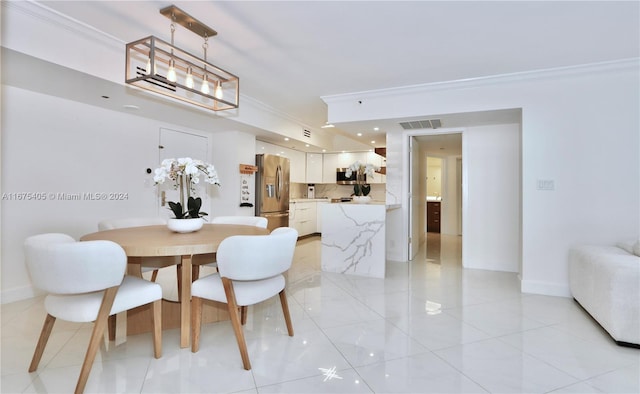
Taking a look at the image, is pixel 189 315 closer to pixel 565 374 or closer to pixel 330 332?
pixel 330 332

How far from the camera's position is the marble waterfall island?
12.8 feet

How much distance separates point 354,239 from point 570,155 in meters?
2.58

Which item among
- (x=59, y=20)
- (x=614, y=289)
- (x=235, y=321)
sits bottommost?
(x=235, y=321)

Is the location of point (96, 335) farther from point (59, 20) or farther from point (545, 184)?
point (545, 184)

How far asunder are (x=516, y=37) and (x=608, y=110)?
4.79 ft

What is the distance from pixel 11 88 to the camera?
2.86m

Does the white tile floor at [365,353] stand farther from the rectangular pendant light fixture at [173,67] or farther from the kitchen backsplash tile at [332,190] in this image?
the kitchen backsplash tile at [332,190]

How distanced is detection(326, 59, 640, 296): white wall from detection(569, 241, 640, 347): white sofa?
0.47 meters

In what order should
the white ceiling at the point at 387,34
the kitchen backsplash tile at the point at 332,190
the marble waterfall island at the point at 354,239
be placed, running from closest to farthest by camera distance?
the white ceiling at the point at 387,34 → the marble waterfall island at the point at 354,239 → the kitchen backsplash tile at the point at 332,190

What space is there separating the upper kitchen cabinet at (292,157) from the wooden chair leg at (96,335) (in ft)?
13.9

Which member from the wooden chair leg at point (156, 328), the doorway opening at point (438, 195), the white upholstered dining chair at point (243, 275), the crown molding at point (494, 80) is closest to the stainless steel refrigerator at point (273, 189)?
the crown molding at point (494, 80)

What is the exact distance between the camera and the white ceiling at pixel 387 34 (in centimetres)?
223

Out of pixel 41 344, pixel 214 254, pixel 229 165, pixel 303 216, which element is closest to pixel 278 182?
pixel 229 165

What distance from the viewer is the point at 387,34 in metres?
2.61
